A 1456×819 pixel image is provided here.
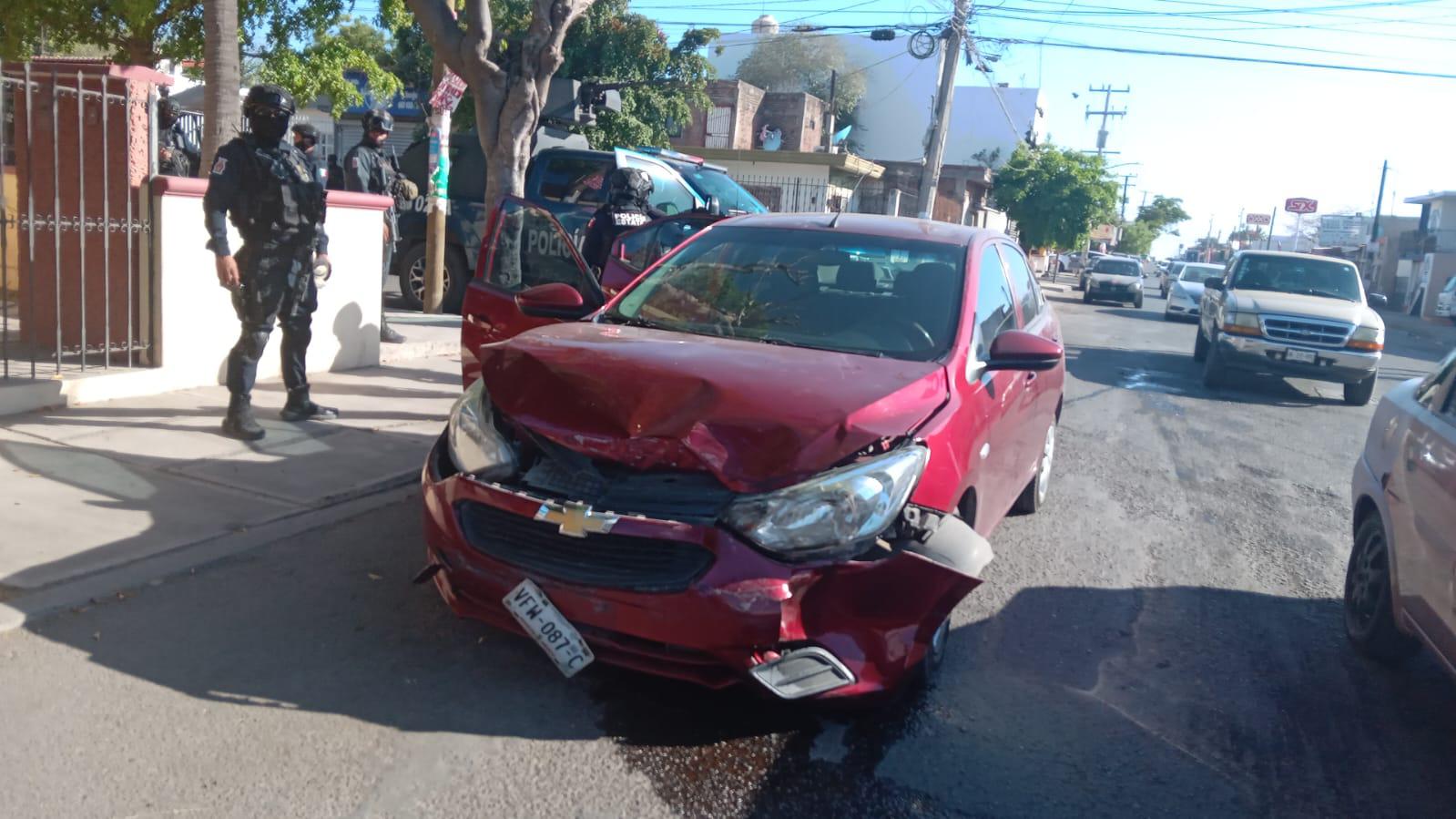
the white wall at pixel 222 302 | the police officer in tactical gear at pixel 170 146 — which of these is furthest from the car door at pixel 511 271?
the police officer in tactical gear at pixel 170 146

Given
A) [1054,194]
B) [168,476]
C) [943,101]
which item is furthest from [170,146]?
[1054,194]

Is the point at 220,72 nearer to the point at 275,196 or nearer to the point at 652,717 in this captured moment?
the point at 275,196

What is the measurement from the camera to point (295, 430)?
22.8 feet

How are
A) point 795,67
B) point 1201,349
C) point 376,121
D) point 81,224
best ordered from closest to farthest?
point 81,224 → point 376,121 → point 1201,349 → point 795,67

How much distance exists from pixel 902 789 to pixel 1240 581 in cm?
315

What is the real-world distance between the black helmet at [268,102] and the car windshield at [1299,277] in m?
11.6

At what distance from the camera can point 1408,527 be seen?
13.9ft

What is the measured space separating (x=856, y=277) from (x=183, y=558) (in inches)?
120

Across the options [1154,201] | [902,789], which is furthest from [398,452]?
[1154,201]

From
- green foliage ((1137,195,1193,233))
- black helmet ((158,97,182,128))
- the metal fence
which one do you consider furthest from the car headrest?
green foliage ((1137,195,1193,233))

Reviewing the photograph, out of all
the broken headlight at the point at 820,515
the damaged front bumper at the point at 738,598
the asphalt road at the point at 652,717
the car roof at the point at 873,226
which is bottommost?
the asphalt road at the point at 652,717

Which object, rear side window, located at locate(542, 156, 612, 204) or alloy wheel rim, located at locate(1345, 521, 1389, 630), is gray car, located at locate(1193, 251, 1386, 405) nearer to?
rear side window, located at locate(542, 156, 612, 204)

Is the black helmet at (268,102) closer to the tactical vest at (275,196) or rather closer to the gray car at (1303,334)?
the tactical vest at (275,196)

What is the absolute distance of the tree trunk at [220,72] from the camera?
26.9ft
